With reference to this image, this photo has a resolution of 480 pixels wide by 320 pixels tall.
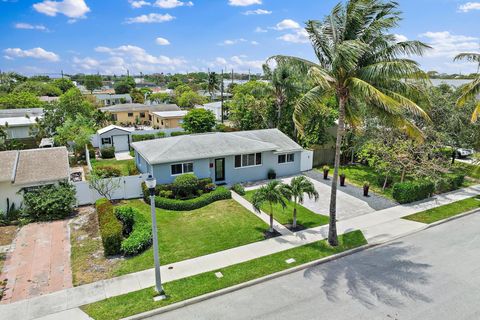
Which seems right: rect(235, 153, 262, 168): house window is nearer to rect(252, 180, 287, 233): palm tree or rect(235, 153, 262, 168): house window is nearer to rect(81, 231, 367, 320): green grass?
rect(252, 180, 287, 233): palm tree

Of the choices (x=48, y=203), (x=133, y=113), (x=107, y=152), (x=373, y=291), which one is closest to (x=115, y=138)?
(x=107, y=152)

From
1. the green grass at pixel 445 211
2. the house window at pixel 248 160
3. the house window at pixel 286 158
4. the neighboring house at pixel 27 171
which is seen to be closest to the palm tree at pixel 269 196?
the green grass at pixel 445 211

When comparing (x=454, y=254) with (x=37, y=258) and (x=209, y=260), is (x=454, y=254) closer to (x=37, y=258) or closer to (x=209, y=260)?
(x=209, y=260)

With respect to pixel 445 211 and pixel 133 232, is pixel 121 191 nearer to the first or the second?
pixel 133 232

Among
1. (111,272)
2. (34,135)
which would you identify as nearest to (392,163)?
(111,272)

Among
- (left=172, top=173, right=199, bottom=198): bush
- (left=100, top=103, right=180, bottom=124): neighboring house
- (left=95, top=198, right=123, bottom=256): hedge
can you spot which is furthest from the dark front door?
(left=100, top=103, right=180, bottom=124): neighboring house

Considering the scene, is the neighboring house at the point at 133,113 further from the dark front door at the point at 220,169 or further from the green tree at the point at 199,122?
the dark front door at the point at 220,169
